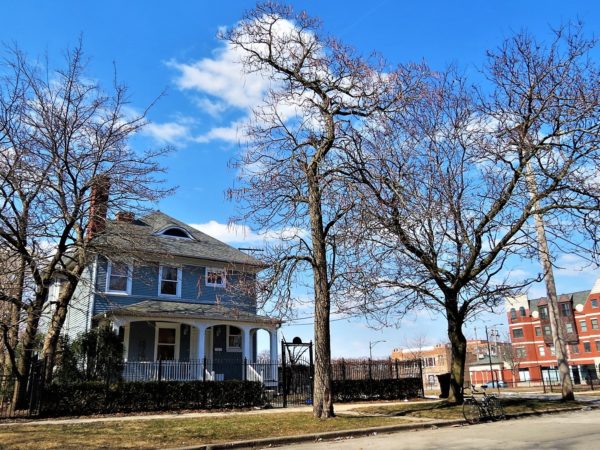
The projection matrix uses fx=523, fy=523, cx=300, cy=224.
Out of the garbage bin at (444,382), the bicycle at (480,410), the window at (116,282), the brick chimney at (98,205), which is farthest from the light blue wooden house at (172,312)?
the bicycle at (480,410)

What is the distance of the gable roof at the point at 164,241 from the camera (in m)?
19.8

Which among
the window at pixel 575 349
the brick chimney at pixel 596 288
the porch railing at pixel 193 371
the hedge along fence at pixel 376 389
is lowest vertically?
the hedge along fence at pixel 376 389

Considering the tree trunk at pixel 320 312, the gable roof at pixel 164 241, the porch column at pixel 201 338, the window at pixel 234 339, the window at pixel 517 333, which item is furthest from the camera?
the window at pixel 517 333

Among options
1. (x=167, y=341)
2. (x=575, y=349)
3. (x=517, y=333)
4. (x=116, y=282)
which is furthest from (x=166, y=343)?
(x=517, y=333)

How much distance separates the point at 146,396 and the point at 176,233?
1258 centimetres

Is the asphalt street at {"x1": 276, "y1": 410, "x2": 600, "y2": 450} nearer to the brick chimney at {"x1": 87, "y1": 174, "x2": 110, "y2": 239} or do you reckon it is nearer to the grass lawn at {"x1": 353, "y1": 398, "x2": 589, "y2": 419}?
the grass lawn at {"x1": 353, "y1": 398, "x2": 589, "y2": 419}

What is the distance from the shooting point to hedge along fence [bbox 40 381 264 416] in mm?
15844

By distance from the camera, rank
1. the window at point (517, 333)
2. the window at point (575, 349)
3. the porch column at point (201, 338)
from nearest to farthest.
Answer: the porch column at point (201, 338)
the window at point (575, 349)
the window at point (517, 333)

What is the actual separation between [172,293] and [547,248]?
689 inches

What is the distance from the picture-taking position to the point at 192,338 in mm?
26234

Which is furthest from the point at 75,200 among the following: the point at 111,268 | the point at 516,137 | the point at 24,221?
the point at 516,137

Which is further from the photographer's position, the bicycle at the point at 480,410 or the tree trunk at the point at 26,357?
the tree trunk at the point at 26,357

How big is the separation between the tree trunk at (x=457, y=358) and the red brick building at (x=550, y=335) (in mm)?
53664

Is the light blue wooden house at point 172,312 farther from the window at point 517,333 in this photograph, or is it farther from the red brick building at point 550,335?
the window at point 517,333
